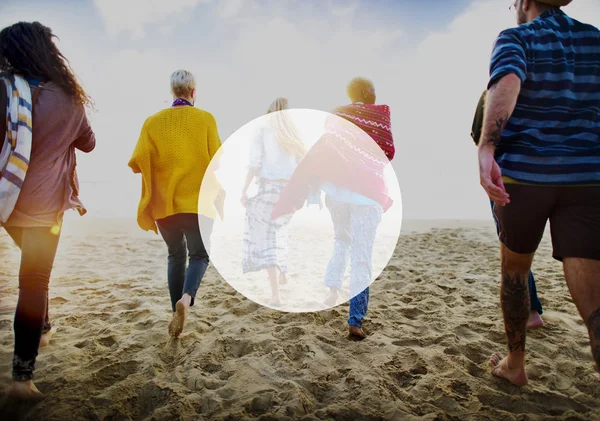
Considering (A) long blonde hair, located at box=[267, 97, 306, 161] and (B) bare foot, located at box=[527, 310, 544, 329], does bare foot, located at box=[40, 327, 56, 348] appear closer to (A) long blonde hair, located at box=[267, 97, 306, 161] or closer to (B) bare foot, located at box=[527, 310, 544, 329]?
(A) long blonde hair, located at box=[267, 97, 306, 161]

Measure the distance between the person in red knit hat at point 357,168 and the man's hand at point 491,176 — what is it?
121 cm

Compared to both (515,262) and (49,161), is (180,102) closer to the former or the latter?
(49,161)

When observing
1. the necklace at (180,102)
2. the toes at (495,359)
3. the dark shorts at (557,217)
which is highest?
the necklace at (180,102)

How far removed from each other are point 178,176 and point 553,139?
2.23 metres

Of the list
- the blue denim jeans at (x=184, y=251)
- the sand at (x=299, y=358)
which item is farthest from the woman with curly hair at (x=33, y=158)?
the blue denim jeans at (x=184, y=251)

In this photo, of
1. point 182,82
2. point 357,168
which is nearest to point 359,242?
point 357,168

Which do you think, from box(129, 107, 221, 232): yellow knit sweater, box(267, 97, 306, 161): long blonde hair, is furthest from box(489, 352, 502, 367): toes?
box(267, 97, 306, 161): long blonde hair

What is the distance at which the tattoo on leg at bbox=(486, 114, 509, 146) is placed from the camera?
5.14 ft

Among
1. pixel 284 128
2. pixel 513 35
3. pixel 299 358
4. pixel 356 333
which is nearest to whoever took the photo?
pixel 513 35

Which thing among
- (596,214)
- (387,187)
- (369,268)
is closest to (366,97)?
(387,187)

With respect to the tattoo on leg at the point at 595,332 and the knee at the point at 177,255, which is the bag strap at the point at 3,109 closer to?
the knee at the point at 177,255

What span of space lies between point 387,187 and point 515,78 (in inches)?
56.0

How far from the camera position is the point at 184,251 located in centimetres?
279

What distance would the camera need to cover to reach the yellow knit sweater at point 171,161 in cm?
265
